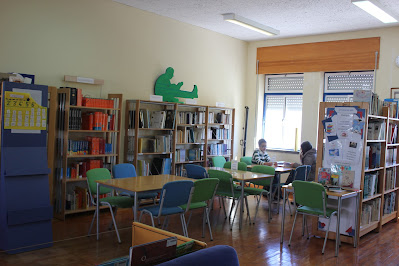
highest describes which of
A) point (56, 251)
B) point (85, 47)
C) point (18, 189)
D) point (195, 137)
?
point (85, 47)

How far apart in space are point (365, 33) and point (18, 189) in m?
7.29

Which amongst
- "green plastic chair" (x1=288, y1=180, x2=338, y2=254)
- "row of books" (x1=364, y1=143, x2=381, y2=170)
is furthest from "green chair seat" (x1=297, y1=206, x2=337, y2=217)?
"row of books" (x1=364, y1=143, x2=381, y2=170)

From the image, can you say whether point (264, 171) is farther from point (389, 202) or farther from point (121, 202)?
point (121, 202)

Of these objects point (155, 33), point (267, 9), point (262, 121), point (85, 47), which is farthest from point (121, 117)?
point (262, 121)

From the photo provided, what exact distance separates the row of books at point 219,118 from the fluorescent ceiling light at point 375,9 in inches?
148

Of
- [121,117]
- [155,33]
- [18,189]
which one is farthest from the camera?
[155,33]

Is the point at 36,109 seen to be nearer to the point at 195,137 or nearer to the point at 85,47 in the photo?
the point at 85,47

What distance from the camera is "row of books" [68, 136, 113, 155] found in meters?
6.36

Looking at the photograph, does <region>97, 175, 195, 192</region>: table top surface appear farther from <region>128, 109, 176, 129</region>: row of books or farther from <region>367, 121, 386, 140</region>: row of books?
<region>367, 121, 386, 140</region>: row of books

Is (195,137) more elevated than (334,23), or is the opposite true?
(334,23)

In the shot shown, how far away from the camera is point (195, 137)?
862 cm

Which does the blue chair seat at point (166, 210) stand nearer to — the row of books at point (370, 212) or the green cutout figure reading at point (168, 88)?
the row of books at point (370, 212)

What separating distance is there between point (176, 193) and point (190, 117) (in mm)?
3707

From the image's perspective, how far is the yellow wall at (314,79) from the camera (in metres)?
8.20
